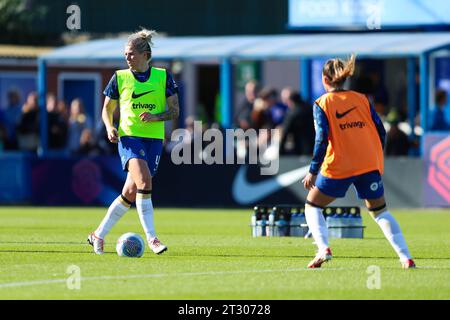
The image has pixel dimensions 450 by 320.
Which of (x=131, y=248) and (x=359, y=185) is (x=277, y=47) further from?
(x=359, y=185)

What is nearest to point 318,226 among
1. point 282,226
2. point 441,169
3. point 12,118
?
point 282,226

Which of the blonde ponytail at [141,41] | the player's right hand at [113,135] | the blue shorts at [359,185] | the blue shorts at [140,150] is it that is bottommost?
the blue shorts at [359,185]

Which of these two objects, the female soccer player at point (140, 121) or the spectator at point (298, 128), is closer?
the female soccer player at point (140, 121)

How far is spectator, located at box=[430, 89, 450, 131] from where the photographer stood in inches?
1051

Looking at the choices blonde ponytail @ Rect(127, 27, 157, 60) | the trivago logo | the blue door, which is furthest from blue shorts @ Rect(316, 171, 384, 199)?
the blue door

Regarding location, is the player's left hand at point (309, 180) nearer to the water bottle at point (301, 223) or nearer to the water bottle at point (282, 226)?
the water bottle at point (301, 223)

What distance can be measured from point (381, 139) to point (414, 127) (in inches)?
594

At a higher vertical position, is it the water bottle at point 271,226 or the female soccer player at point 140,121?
the female soccer player at point 140,121

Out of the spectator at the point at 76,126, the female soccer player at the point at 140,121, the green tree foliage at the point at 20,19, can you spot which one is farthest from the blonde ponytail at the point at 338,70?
the green tree foliage at the point at 20,19

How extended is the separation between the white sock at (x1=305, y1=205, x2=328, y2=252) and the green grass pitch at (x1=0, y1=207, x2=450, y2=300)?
0.29m

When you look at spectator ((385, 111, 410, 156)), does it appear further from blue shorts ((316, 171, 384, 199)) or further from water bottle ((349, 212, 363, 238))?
blue shorts ((316, 171, 384, 199))

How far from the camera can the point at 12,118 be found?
31.4 m

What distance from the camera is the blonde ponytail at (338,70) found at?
41.3 feet

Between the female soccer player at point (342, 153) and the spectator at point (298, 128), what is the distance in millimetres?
13287
